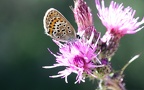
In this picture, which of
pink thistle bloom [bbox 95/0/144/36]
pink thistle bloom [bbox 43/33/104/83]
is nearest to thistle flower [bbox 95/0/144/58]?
pink thistle bloom [bbox 95/0/144/36]

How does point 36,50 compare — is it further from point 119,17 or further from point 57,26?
point 57,26

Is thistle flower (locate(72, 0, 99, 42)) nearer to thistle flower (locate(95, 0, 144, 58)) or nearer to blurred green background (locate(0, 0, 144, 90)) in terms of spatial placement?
thistle flower (locate(95, 0, 144, 58))

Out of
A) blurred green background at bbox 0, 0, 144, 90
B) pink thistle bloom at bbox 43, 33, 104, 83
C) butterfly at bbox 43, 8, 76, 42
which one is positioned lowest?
pink thistle bloom at bbox 43, 33, 104, 83

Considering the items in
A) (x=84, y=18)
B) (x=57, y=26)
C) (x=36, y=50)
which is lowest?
(x=57, y=26)

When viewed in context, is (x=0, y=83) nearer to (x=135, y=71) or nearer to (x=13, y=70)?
(x=13, y=70)

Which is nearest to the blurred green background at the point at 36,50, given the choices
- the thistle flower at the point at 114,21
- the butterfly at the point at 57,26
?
the thistle flower at the point at 114,21

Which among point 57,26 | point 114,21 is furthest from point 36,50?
point 57,26
